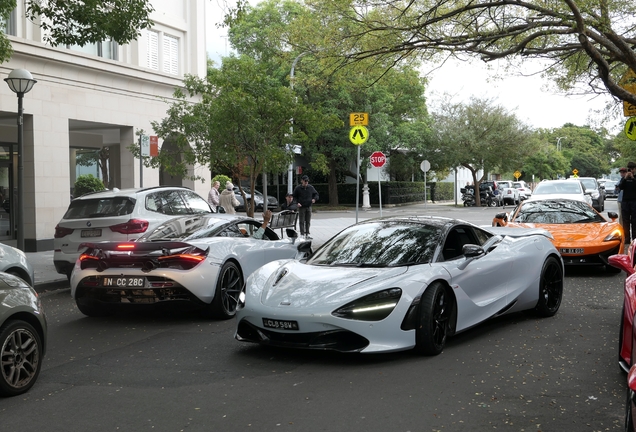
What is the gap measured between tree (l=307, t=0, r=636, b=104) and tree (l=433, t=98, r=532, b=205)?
3384cm

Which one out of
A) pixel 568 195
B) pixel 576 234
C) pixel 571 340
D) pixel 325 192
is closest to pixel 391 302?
pixel 571 340

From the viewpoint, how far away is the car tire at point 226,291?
8.72 metres

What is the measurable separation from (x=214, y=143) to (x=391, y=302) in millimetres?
11462

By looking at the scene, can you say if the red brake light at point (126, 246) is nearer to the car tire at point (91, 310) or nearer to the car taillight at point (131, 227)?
the car tire at point (91, 310)

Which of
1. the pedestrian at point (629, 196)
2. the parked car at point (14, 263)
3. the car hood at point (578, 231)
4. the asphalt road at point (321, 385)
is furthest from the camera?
the pedestrian at point (629, 196)

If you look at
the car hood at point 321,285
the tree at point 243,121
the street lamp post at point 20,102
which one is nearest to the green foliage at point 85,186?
the tree at point 243,121

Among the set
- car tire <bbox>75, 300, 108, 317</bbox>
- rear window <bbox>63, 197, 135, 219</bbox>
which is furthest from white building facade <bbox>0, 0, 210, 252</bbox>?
car tire <bbox>75, 300, 108, 317</bbox>

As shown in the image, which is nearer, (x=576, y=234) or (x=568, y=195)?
(x=576, y=234)

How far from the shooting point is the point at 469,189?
176ft

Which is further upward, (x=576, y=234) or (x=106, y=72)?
(x=106, y=72)

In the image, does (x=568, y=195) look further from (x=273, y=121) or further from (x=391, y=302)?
(x=391, y=302)

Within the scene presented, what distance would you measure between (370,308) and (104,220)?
288 inches

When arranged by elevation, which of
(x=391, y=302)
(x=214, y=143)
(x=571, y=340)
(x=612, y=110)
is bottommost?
(x=571, y=340)

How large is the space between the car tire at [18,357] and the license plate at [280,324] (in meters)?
1.91
